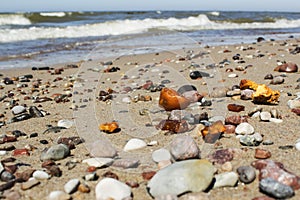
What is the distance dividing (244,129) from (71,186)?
137 cm

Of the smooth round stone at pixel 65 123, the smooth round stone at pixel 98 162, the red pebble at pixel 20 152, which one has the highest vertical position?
the smooth round stone at pixel 98 162

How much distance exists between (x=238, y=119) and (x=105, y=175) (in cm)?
126

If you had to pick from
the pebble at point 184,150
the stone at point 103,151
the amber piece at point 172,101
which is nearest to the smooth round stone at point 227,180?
the pebble at point 184,150

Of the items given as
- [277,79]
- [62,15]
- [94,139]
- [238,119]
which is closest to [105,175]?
[94,139]

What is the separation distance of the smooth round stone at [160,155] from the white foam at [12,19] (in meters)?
27.1

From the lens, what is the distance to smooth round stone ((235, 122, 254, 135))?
264cm

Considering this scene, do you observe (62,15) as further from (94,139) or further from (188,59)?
(94,139)

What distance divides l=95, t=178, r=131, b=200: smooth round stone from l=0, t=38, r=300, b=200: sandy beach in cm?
5

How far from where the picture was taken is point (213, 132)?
2623mm

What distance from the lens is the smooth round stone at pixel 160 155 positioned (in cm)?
224

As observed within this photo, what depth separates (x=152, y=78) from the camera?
5332 millimetres

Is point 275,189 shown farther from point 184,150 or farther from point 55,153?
point 55,153

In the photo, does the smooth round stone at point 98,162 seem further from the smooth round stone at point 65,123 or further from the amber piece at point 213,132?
the smooth round stone at point 65,123

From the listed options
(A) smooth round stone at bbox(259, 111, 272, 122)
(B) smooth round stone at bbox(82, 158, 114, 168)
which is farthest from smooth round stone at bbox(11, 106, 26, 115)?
(A) smooth round stone at bbox(259, 111, 272, 122)
